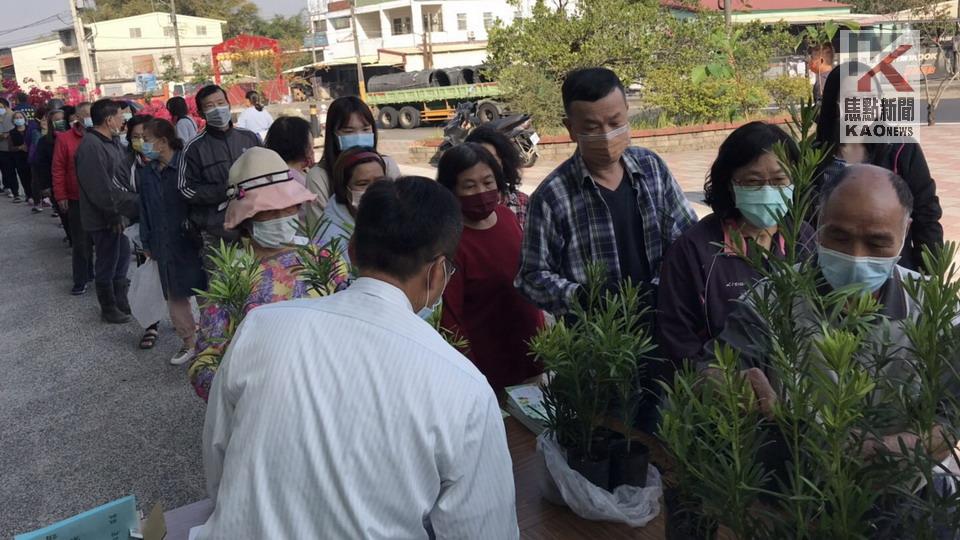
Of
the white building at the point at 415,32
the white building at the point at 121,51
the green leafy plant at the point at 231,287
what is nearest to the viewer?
the green leafy plant at the point at 231,287

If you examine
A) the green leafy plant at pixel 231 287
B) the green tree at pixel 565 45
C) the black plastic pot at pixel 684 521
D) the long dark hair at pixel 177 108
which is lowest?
the black plastic pot at pixel 684 521

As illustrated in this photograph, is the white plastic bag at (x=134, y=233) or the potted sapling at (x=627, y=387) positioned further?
the white plastic bag at (x=134, y=233)

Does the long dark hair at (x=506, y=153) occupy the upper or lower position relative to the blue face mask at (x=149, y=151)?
lower

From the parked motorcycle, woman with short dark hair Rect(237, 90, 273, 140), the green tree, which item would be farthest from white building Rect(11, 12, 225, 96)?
woman with short dark hair Rect(237, 90, 273, 140)

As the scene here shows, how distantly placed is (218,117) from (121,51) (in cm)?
5072

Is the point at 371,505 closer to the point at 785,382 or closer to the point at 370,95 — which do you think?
the point at 785,382

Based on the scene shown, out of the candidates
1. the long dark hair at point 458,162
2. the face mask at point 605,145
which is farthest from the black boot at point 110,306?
the face mask at point 605,145

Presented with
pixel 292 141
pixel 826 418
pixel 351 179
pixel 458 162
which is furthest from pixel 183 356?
pixel 826 418

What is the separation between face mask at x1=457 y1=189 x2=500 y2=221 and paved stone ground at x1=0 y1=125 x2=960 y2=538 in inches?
69.9

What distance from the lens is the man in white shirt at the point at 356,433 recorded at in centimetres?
118

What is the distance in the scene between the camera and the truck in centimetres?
2164

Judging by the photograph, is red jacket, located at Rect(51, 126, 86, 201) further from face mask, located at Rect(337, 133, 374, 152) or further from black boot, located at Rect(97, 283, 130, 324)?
face mask, located at Rect(337, 133, 374, 152)

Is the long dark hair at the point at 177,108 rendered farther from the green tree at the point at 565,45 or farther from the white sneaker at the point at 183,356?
the green tree at the point at 565,45

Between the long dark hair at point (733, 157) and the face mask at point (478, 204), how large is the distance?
825mm
